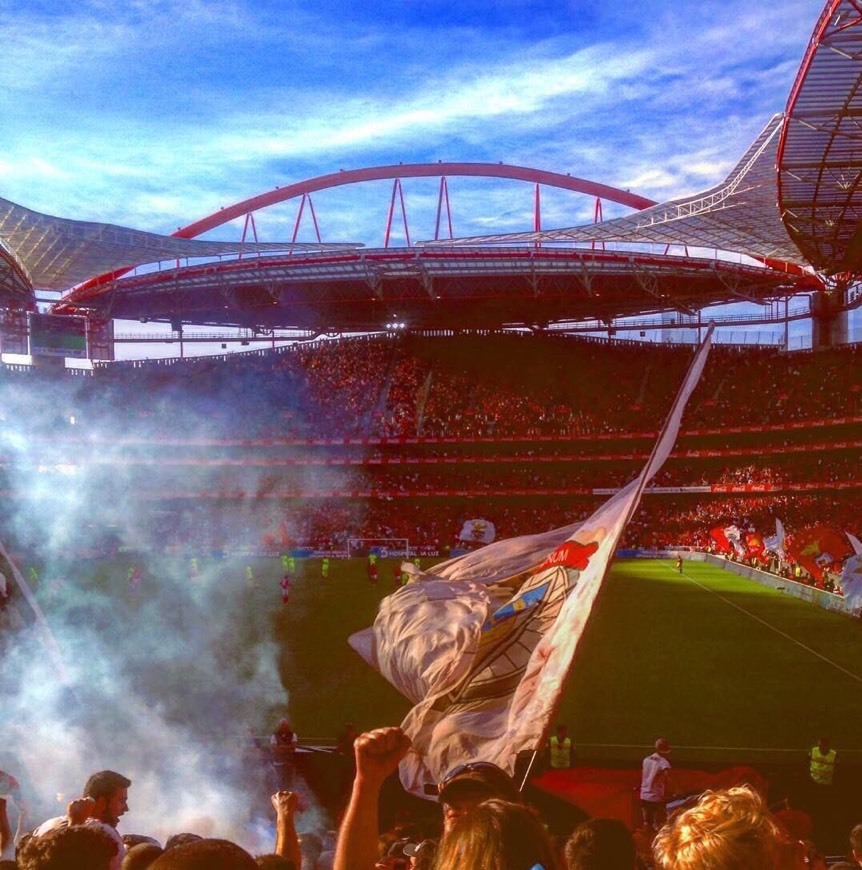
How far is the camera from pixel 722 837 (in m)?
2.16

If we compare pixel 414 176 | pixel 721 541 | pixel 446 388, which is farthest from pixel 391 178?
pixel 721 541

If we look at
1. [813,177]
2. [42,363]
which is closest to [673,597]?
[813,177]

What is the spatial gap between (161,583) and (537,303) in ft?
99.6

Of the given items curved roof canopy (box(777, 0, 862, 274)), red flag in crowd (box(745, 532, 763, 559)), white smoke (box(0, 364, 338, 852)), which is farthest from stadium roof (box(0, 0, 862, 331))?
red flag in crowd (box(745, 532, 763, 559))

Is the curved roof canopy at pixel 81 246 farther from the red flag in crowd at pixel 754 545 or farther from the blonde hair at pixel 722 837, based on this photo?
the blonde hair at pixel 722 837

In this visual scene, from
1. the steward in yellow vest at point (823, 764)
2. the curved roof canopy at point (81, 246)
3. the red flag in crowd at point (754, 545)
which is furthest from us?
the curved roof canopy at point (81, 246)

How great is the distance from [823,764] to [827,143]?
58.3ft

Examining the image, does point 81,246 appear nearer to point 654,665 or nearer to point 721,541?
point 654,665

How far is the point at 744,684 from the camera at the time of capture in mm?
17281

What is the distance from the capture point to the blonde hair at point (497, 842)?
7.01 ft

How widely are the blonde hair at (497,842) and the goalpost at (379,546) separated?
40.7 metres

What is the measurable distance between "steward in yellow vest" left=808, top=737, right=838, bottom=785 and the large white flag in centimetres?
475

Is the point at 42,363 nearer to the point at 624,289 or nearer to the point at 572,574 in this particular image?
the point at 624,289

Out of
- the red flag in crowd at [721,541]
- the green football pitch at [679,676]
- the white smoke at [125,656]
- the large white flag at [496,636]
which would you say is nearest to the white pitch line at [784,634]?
the green football pitch at [679,676]
